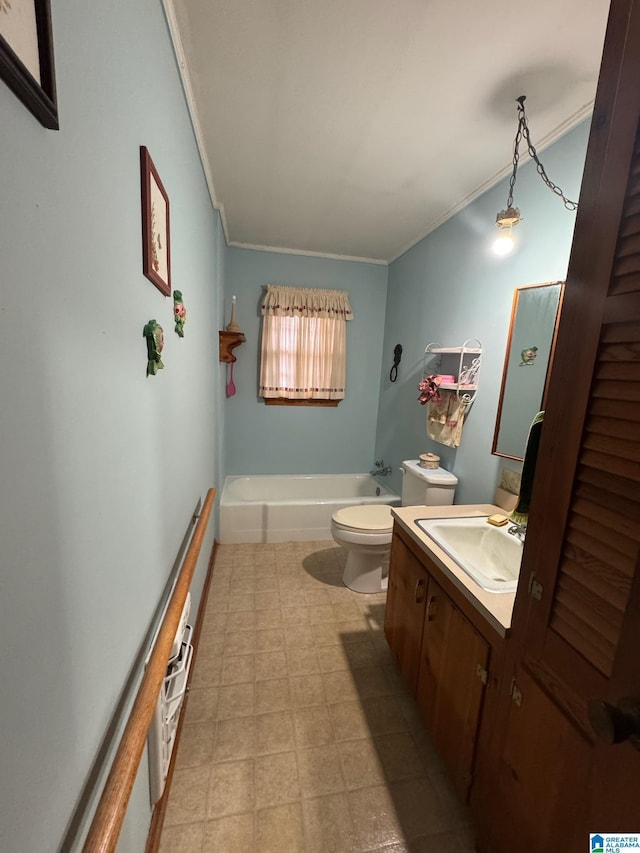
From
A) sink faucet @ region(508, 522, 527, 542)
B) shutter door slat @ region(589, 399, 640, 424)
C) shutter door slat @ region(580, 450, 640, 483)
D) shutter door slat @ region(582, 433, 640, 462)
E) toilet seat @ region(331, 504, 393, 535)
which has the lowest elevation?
toilet seat @ region(331, 504, 393, 535)

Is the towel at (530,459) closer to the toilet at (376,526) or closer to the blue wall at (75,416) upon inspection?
the toilet at (376,526)

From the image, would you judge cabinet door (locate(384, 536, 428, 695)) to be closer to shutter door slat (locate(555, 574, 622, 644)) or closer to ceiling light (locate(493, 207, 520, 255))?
shutter door slat (locate(555, 574, 622, 644))

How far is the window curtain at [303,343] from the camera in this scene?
121 inches

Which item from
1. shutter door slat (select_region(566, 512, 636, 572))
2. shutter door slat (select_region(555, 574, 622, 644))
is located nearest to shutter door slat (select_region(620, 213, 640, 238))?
shutter door slat (select_region(566, 512, 636, 572))

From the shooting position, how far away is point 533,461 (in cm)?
125

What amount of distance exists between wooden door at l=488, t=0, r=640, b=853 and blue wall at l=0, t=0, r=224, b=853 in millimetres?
837

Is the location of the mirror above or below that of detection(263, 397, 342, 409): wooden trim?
above

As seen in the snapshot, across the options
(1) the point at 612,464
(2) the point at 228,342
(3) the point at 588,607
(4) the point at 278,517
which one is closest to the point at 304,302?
(2) the point at 228,342

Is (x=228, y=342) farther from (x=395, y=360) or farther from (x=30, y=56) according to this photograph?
(x=30, y=56)

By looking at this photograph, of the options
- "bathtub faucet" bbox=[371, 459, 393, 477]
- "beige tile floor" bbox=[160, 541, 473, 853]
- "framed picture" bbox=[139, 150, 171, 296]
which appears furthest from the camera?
"bathtub faucet" bbox=[371, 459, 393, 477]

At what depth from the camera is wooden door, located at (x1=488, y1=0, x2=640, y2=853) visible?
566 mm

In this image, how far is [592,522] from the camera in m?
0.65

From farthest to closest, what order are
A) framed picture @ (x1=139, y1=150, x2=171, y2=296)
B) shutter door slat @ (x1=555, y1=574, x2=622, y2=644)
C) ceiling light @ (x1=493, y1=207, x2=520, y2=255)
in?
ceiling light @ (x1=493, y1=207, x2=520, y2=255) → framed picture @ (x1=139, y1=150, x2=171, y2=296) → shutter door slat @ (x1=555, y1=574, x2=622, y2=644)

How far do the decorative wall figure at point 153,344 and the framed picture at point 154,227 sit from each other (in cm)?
14
